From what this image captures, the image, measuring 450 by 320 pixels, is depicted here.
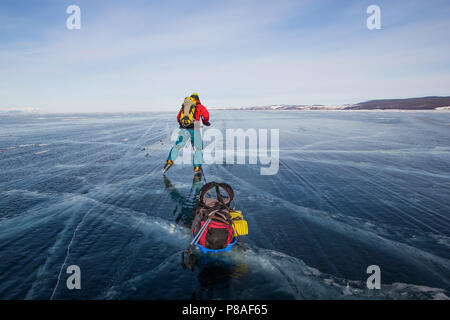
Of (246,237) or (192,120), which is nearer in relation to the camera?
(246,237)

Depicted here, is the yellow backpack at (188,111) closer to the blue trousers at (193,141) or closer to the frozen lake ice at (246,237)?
the blue trousers at (193,141)

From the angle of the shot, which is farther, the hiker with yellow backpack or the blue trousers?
the blue trousers

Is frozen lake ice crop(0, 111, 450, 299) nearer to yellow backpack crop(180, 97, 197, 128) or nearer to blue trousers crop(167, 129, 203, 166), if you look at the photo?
blue trousers crop(167, 129, 203, 166)

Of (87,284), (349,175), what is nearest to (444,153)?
(349,175)

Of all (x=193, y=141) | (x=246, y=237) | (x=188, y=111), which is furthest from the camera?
(x=193, y=141)

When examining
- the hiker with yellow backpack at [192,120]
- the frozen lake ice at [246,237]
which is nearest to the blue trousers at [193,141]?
the hiker with yellow backpack at [192,120]

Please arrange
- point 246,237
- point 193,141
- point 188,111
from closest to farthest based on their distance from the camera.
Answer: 1. point 246,237
2. point 188,111
3. point 193,141

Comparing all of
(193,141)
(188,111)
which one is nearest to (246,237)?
(193,141)

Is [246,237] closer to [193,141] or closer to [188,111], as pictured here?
[193,141]

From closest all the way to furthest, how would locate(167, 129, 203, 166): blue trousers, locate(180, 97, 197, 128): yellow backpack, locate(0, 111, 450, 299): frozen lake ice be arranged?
locate(0, 111, 450, 299): frozen lake ice
locate(180, 97, 197, 128): yellow backpack
locate(167, 129, 203, 166): blue trousers

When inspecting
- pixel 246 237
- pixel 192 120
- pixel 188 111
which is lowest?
pixel 246 237

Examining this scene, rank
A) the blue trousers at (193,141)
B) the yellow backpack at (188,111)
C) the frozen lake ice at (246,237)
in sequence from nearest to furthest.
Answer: the frozen lake ice at (246,237) → the yellow backpack at (188,111) → the blue trousers at (193,141)

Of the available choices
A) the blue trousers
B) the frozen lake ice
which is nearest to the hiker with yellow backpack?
the blue trousers
